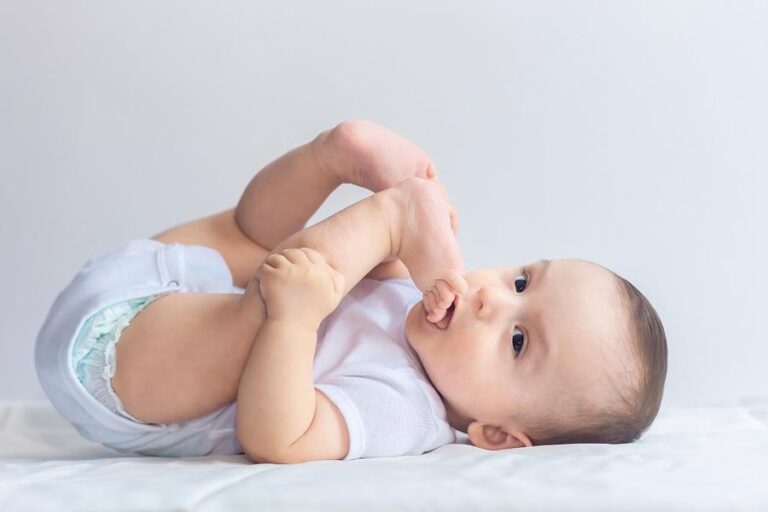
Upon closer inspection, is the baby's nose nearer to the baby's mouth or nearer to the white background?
the baby's mouth

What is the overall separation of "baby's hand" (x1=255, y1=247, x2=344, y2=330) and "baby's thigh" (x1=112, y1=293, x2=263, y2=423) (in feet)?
0.20

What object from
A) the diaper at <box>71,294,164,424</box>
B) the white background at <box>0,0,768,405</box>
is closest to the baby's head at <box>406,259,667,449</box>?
the diaper at <box>71,294,164,424</box>

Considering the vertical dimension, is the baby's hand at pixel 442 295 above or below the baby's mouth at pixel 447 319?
above

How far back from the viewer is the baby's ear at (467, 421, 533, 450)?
3.91 ft

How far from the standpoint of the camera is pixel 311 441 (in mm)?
1024

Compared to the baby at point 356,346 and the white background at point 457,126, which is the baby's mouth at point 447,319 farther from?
the white background at point 457,126

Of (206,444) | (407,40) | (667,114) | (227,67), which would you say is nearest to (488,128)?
(407,40)

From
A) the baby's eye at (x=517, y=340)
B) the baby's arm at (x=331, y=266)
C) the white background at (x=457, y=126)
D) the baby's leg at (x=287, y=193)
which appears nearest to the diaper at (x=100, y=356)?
the baby's arm at (x=331, y=266)

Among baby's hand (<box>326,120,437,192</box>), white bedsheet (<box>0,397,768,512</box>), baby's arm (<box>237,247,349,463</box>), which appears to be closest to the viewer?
white bedsheet (<box>0,397,768,512</box>)

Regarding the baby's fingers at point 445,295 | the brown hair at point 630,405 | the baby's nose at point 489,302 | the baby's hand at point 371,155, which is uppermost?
the baby's hand at point 371,155

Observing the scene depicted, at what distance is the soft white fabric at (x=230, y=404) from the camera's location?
108 centimetres

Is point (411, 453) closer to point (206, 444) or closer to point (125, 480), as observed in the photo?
point (206, 444)

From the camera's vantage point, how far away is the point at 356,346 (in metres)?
1.18

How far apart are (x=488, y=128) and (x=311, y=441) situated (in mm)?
1019
